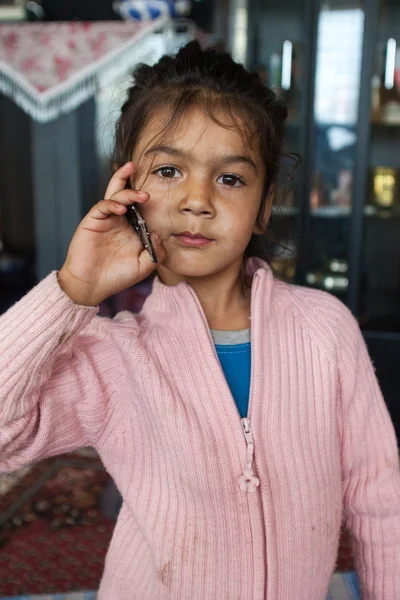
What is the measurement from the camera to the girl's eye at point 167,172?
77cm

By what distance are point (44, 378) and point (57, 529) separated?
1.25 m

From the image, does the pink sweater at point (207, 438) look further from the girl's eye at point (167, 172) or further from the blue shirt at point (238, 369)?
the girl's eye at point (167, 172)

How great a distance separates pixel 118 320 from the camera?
82 centimetres

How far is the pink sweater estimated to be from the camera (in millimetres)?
712

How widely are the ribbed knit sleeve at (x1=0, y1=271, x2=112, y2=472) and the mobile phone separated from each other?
0.32ft

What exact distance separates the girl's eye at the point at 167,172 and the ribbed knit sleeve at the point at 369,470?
0.31 m

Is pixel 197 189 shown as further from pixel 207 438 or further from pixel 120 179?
pixel 207 438

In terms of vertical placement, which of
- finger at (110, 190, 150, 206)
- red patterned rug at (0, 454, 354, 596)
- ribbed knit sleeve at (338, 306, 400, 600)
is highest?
finger at (110, 190, 150, 206)

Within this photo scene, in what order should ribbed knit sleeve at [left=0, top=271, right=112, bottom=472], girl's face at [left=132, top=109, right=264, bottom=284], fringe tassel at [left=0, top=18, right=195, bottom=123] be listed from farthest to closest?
fringe tassel at [left=0, top=18, right=195, bottom=123]
girl's face at [left=132, top=109, right=264, bottom=284]
ribbed knit sleeve at [left=0, top=271, right=112, bottom=472]

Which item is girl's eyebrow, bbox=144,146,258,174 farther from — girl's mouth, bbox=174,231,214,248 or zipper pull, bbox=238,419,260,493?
zipper pull, bbox=238,419,260,493

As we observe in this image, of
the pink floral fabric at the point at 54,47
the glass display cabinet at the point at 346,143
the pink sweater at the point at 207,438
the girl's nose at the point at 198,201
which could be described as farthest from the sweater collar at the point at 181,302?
the pink floral fabric at the point at 54,47

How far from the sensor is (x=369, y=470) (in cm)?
83

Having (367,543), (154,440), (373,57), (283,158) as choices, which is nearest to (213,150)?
(283,158)

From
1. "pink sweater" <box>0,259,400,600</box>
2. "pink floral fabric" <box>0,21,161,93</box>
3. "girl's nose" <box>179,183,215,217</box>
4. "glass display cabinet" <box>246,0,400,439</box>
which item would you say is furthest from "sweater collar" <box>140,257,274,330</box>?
"pink floral fabric" <box>0,21,161,93</box>
